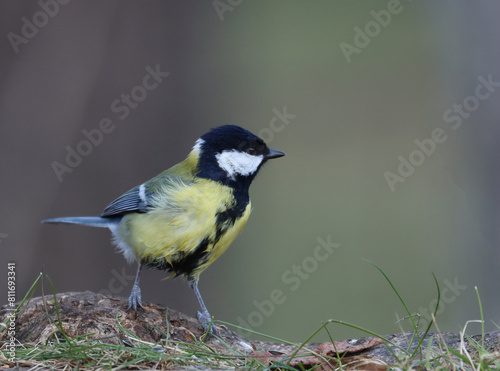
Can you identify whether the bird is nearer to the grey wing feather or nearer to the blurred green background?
the grey wing feather

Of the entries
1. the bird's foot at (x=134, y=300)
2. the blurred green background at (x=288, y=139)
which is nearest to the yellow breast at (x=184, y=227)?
the bird's foot at (x=134, y=300)

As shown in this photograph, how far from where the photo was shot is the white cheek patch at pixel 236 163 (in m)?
2.69

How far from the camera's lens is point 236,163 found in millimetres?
2729

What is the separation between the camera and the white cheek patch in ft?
8.82

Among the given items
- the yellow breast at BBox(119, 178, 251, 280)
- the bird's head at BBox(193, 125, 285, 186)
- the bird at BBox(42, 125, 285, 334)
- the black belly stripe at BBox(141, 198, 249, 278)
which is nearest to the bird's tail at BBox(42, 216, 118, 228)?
the bird at BBox(42, 125, 285, 334)

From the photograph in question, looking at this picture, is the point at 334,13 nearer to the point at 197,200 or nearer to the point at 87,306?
the point at 197,200

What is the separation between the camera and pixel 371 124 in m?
5.56

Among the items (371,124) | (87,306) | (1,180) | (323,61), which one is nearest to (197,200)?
(87,306)

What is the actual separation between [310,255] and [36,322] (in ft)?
11.5

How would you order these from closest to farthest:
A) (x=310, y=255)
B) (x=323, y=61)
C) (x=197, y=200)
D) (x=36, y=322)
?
(x=36, y=322), (x=197, y=200), (x=310, y=255), (x=323, y=61)

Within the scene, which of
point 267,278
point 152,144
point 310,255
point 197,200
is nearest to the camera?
point 197,200

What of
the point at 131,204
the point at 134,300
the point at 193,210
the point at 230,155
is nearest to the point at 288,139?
the point at 230,155

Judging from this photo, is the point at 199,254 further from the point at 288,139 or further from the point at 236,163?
the point at 288,139

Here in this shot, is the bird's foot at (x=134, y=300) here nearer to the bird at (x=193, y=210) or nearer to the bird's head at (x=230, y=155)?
the bird at (x=193, y=210)
